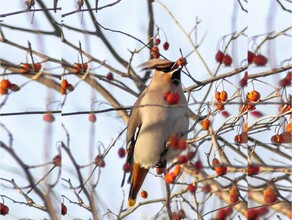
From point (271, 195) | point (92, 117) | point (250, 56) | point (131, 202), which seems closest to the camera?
point (271, 195)

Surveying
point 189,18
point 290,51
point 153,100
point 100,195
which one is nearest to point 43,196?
point 100,195

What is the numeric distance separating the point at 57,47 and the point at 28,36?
122 mm

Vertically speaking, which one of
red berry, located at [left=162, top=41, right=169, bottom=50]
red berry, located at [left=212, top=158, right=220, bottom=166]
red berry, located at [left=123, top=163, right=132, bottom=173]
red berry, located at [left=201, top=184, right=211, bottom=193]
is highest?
red berry, located at [left=162, top=41, right=169, bottom=50]

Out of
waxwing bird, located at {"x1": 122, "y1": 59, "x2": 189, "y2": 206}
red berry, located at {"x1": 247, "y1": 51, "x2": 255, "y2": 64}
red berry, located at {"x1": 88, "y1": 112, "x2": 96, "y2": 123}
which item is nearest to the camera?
red berry, located at {"x1": 247, "y1": 51, "x2": 255, "y2": 64}

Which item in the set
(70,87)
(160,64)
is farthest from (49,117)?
(160,64)

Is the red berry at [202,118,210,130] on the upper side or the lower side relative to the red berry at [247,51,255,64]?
lower

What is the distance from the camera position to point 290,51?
2.05 metres

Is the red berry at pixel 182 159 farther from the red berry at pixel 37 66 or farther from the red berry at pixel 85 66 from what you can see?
the red berry at pixel 37 66

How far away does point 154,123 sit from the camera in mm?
2215

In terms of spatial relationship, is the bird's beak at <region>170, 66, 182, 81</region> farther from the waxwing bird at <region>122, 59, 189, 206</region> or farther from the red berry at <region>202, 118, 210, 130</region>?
the red berry at <region>202, 118, 210, 130</region>

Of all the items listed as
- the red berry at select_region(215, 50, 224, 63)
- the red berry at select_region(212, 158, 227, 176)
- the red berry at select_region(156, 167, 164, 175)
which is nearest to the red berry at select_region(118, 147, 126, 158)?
the red berry at select_region(156, 167, 164, 175)

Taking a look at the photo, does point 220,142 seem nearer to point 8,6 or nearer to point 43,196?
point 43,196

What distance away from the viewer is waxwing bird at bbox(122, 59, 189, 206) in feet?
7.19

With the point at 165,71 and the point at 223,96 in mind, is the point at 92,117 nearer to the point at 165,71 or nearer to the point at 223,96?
the point at 165,71
